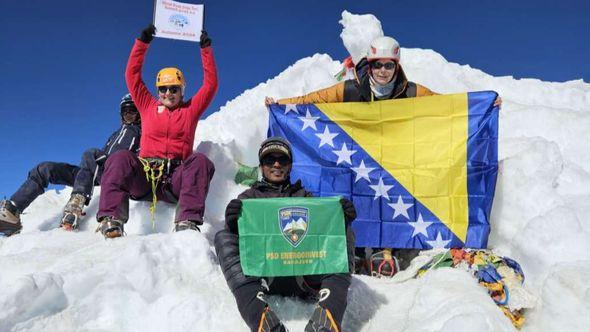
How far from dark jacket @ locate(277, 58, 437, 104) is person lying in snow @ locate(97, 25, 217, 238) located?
1.30 m

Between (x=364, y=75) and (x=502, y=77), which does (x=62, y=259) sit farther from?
(x=502, y=77)

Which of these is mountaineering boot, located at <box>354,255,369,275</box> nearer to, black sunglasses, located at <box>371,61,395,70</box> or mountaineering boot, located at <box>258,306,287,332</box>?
mountaineering boot, located at <box>258,306,287,332</box>

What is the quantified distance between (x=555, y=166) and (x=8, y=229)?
20.1ft

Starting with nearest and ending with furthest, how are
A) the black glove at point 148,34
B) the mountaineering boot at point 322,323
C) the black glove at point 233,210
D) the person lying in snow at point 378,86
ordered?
1. the mountaineering boot at point 322,323
2. the black glove at point 233,210
3. the black glove at point 148,34
4. the person lying in snow at point 378,86

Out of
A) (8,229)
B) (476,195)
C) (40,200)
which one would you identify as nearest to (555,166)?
(476,195)

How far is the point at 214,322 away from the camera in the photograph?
291 cm

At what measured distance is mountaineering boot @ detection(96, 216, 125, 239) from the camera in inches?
148

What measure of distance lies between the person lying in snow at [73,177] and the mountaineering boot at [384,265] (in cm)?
277

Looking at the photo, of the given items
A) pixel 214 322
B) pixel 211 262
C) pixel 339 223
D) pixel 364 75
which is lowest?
pixel 214 322

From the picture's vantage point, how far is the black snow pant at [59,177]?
4.67 m

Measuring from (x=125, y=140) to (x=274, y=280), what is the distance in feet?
9.55

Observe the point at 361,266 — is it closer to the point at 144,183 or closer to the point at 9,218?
the point at 144,183

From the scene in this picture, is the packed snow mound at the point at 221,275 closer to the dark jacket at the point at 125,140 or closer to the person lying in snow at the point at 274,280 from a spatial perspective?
the person lying in snow at the point at 274,280

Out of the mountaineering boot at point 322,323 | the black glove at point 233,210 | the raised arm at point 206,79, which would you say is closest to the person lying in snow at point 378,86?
the raised arm at point 206,79
